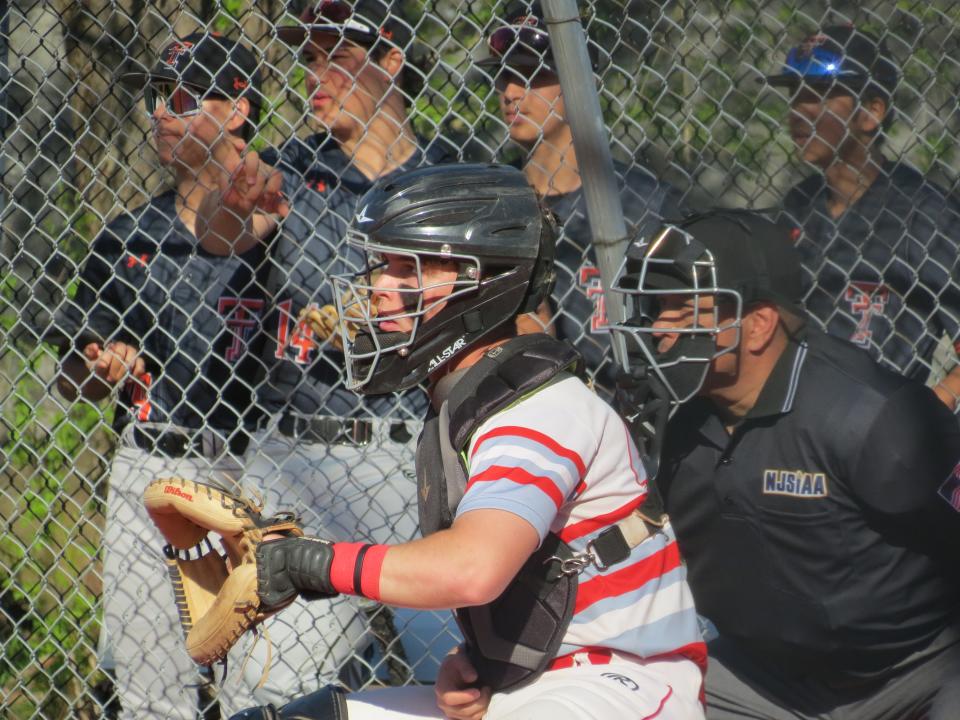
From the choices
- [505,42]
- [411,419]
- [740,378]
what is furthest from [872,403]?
[505,42]

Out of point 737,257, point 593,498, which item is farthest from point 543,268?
point 737,257

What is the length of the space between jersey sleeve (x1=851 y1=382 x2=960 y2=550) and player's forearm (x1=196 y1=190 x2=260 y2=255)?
2117 mm

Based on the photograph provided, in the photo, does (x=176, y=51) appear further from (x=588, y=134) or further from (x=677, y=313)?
(x=677, y=313)

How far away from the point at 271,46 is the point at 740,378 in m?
3.02

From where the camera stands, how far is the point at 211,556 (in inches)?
→ 100.0

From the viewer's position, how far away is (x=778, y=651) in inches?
123

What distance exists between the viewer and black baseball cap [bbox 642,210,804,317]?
9.78 feet

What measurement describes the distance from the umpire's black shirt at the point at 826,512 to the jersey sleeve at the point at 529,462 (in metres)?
0.98

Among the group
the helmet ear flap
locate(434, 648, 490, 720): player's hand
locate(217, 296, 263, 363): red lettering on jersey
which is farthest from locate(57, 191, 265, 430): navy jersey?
locate(434, 648, 490, 720): player's hand

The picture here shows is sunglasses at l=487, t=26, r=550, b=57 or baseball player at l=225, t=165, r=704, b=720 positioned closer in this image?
baseball player at l=225, t=165, r=704, b=720

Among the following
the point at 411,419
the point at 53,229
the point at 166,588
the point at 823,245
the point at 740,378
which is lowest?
the point at 166,588

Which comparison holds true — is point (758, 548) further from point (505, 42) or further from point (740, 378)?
point (505, 42)

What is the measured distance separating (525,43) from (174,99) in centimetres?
119

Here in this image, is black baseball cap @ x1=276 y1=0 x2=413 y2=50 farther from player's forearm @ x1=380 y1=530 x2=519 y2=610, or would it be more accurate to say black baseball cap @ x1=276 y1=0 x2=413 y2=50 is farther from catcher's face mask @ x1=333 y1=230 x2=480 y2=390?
player's forearm @ x1=380 y1=530 x2=519 y2=610
